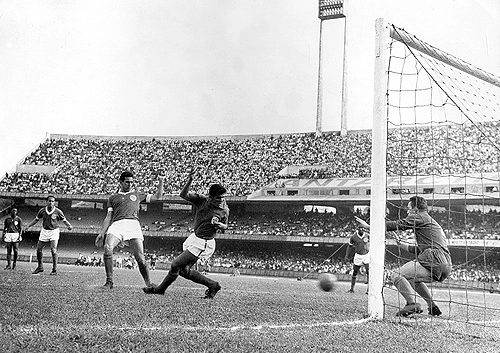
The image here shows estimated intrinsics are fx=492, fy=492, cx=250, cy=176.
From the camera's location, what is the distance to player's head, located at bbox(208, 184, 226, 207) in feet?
21.4

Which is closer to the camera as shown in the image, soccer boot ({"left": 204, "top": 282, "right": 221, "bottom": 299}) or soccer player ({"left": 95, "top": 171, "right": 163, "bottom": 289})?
soccer boot ({"left": 204, "top": 282, "right": 221, "bottom": 299})

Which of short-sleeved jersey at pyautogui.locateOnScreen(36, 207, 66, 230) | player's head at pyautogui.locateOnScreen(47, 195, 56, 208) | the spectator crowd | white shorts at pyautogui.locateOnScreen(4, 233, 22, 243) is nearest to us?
player's head at pyautogui.locateOnScreen(47, 195, 56, 208)

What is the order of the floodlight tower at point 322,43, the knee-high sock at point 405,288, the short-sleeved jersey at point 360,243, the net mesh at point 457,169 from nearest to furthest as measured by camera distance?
the knee-high sock at point 405,288, the net mesh at point 457,169, the short-sleeved jersey at point 360,243, the floodlight tower at point 322,43

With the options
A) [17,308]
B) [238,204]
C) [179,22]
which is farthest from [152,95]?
[238,204]

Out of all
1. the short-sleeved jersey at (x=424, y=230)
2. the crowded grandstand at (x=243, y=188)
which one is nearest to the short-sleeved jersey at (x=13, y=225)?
the short-sleeved jersey at (x=424, y=230)

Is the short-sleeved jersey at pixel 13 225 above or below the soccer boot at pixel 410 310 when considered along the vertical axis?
above

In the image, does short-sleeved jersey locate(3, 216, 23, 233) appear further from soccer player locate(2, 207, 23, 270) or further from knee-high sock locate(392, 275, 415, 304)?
knee-high sock locate(392, 275, 415, 304)

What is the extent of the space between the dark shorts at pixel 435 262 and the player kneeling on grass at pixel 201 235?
255 cm

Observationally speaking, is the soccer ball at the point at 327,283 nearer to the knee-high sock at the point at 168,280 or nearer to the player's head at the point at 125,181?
the knee-high sock at the point at 168,280

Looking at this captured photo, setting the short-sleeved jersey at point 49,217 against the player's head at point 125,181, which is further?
the short-sleeved jersey at point 49,217

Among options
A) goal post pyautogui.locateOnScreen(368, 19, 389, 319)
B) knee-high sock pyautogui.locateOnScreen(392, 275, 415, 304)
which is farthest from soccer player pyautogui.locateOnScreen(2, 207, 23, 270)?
knee-high sock pyautogui.locateOnScreen(392, 275, 415, 304)

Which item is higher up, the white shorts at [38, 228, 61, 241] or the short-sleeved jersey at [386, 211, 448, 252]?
the short-sleeved jersey at [386, 211, 448, 252]

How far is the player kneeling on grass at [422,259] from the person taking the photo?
19.2 ft

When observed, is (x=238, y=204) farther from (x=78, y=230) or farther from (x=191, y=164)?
(x=78, y=230)
